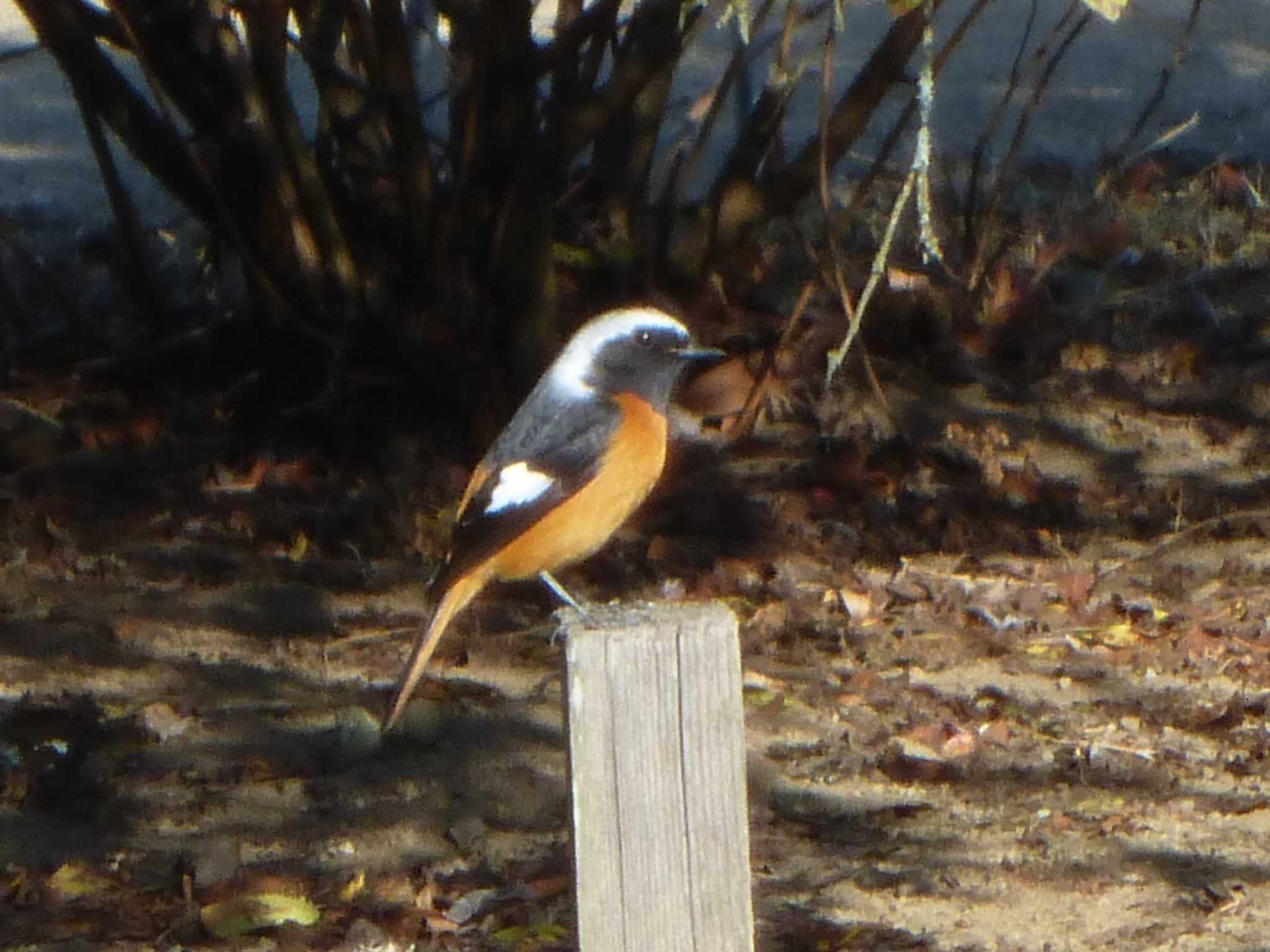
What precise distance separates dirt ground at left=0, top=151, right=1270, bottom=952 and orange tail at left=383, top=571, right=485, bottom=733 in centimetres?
43

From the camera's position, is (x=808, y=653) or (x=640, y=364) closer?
(x=640, y=364)

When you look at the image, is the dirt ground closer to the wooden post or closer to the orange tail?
the orange tail

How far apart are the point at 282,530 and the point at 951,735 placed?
273 cm

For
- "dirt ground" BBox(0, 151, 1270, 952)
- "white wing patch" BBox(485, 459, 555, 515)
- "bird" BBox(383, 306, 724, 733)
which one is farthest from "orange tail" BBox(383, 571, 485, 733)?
"dirt ground" BBox(0, 151, 1270, 952)

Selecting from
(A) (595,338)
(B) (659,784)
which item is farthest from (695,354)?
(B) (659,784)

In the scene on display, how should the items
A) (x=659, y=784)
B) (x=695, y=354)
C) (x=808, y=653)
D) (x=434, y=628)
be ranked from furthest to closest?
1. (x=808, y=653)
2. (x=695, y=354)
3. (x=434, y=628)
4. (x=659, y=784)

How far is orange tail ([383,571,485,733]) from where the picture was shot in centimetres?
530

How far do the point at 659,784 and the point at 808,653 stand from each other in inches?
147

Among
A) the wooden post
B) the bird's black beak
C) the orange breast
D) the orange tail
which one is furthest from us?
the bird's black beak

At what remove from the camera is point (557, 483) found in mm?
5406

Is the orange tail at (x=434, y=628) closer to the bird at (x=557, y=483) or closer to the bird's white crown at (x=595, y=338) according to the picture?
the bird at (x=557, y=483)

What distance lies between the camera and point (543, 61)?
6.99 m

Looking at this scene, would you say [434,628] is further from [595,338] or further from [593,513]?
[595,338]

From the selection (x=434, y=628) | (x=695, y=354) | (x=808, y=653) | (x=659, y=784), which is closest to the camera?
(x=659, y=784)
